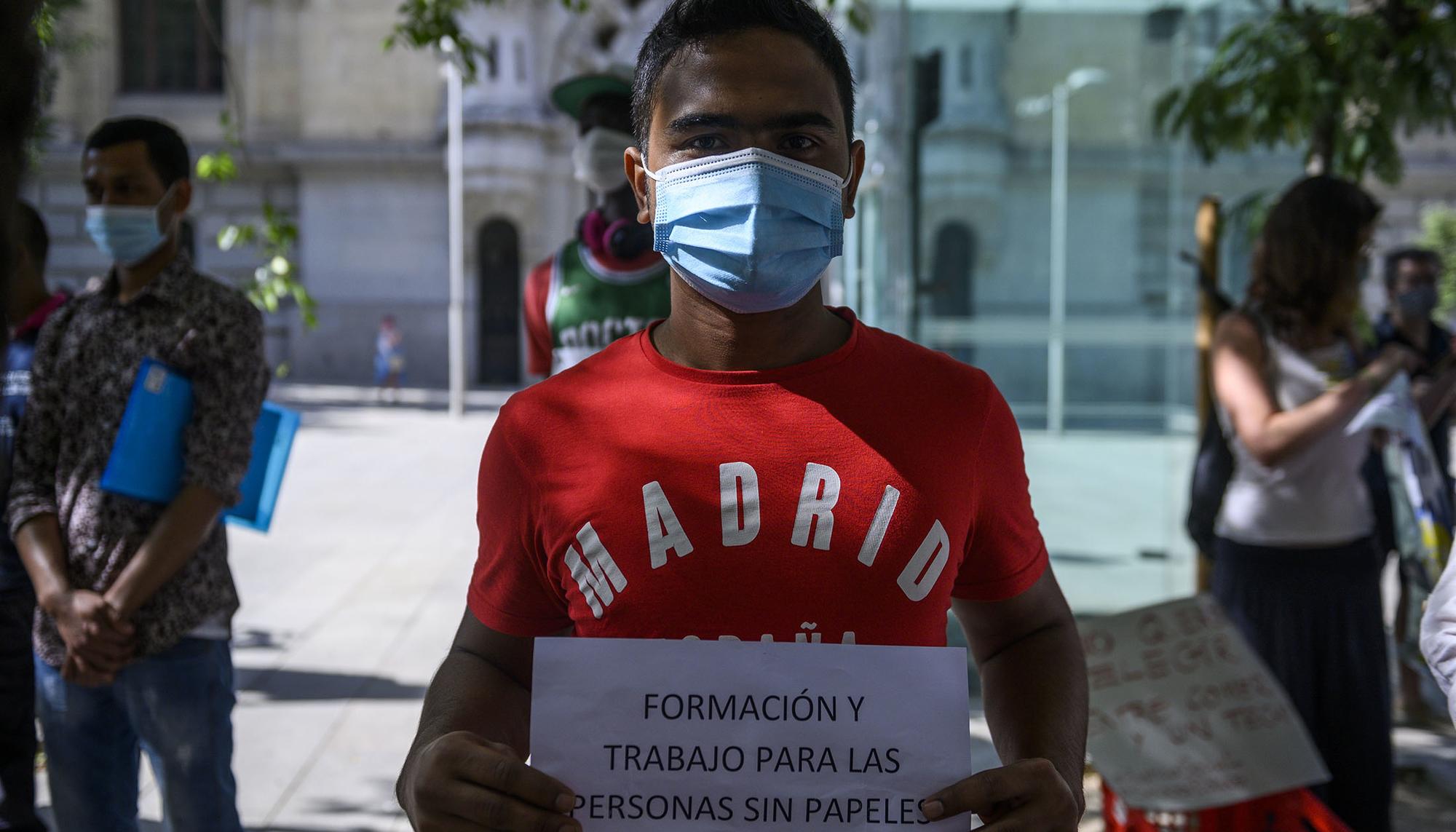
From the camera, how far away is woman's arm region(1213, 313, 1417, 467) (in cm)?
330

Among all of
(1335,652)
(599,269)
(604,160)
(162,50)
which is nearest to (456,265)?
(162,50)

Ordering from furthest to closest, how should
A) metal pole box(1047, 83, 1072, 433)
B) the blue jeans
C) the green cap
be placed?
metal pole box(1047, 83, 1072, 433), the green cap, the blue jeans

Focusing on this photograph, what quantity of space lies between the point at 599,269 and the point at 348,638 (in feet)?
12.5

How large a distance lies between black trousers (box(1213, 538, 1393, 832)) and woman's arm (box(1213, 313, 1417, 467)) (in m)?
0.33

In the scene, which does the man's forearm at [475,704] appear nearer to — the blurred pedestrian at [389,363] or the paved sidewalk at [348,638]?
the paved sidewalk at [348,638]

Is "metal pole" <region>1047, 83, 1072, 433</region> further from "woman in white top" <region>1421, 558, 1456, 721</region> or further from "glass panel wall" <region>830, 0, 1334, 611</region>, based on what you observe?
"woman in white top" <region>1421, 558, 1456, 721</region>

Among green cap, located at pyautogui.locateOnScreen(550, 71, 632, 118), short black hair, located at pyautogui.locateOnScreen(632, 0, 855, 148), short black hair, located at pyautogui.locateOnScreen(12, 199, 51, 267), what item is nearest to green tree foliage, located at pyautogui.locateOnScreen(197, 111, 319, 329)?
short black hair, located at pyautogui.locateOnScreen(12, 199, 51, 267)

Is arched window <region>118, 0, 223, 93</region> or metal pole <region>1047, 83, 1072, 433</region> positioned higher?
arched window <region>118, 0, 223, 93</region>

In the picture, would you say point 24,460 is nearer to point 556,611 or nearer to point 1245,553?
point 556,611

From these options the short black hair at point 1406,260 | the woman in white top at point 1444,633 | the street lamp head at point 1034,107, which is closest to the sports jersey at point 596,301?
the woman in white top at point 1444,633

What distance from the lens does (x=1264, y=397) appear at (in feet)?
11.2

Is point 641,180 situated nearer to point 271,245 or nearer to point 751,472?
point 751,472

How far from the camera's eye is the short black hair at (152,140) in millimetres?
3260

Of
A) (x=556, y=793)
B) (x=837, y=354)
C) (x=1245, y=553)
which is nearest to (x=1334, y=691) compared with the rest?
(x=1245, y=553)
